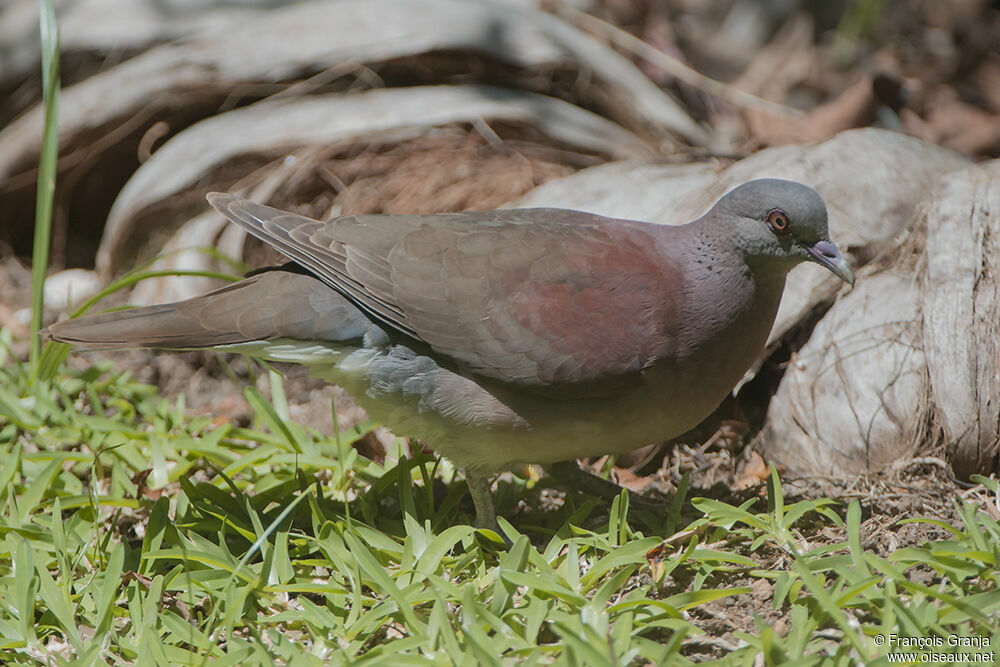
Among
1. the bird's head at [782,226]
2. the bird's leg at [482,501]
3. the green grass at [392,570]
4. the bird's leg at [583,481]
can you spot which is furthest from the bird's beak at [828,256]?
the bird's leg at [482,501]

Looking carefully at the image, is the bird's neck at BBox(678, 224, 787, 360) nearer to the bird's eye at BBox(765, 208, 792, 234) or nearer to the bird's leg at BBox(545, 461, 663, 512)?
the bird's eye at BBox(765, 208, 792, 234)

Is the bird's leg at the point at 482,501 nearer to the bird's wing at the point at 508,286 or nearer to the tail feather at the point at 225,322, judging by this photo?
the bird's wing at the point at 508,286

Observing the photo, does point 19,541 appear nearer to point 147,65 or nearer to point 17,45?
point 147,65

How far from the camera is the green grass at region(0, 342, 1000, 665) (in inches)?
105

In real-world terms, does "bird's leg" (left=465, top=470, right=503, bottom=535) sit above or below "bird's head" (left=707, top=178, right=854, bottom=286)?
below

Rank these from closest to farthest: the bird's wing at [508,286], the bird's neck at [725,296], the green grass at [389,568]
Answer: the green grass at [389,568] → the bird's wing at [508,286] → the bird's neck at [725,296]

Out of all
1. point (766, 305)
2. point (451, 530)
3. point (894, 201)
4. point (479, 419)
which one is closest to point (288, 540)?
point (451, 530)

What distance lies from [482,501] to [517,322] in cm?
71

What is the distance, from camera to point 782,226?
3252 mm

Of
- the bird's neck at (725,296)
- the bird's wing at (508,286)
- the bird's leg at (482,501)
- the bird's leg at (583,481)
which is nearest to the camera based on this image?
the bird's wing at (508,286)

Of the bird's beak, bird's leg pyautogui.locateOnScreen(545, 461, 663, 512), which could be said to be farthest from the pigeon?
bird's leg pyautogui.locateOnScreen(545, 461, 663, 512)

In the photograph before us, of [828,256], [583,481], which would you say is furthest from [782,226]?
[583,481]

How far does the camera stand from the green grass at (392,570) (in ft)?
8.73

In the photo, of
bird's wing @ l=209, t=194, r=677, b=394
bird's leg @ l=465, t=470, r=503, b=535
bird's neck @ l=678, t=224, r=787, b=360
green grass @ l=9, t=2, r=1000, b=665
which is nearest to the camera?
green grass @ l=9, t=2, r=1000, b=665
